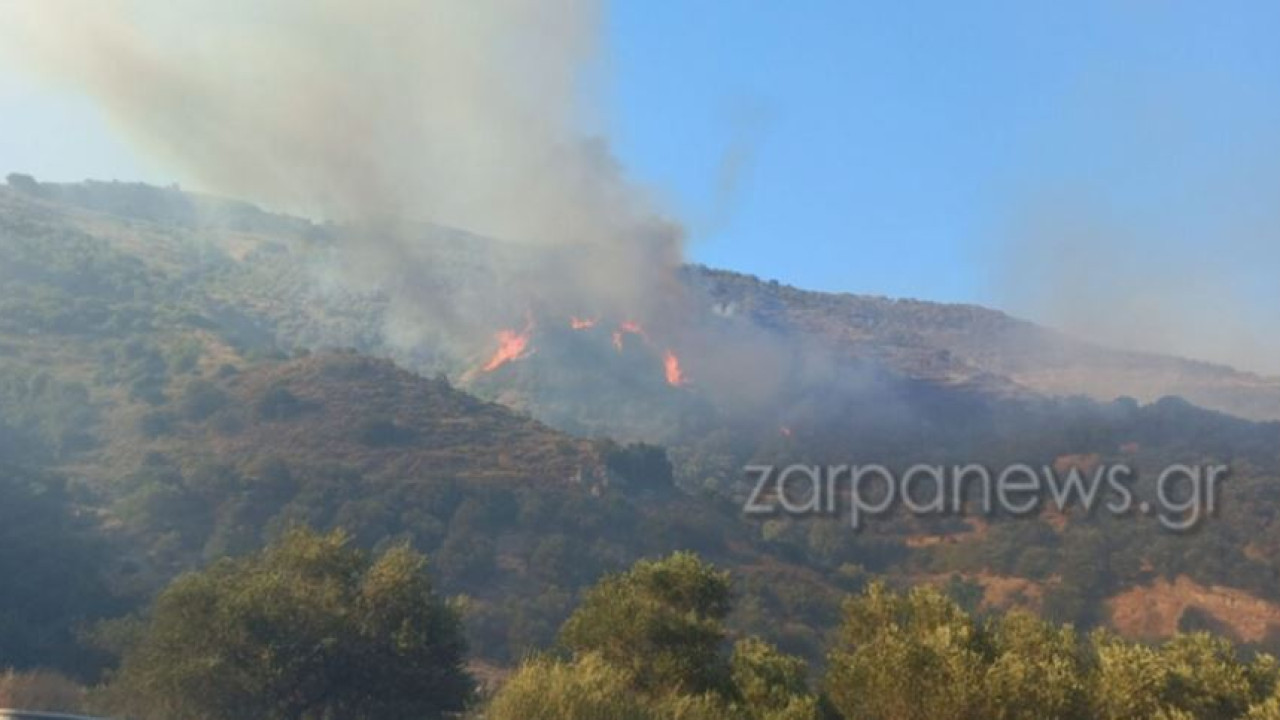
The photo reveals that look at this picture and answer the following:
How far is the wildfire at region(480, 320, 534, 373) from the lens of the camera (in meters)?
141

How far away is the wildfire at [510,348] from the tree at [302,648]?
105547 millimetres

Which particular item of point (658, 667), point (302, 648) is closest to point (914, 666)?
point (658, 667)

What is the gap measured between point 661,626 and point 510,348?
11747 centimetres

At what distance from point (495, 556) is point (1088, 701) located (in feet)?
158

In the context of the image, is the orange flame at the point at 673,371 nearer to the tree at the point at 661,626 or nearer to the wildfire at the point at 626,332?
the wildfire at the point at 626,332

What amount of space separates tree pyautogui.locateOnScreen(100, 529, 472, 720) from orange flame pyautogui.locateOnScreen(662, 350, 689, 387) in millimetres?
101662

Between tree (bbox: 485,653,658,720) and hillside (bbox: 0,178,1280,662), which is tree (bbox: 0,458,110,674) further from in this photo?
tree (bbox: 485,653,658,720)

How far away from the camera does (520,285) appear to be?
158 meters

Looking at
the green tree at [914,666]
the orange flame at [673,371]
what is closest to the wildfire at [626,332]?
the orange flame at [673,371]

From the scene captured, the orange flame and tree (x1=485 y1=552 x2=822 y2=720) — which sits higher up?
the orange flame

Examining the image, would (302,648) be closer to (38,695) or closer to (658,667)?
(38,695)

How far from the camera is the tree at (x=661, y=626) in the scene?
29.2m

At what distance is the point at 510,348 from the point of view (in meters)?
146

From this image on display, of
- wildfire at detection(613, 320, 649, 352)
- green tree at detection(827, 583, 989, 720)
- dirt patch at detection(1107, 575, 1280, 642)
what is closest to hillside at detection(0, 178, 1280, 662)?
dirt patch at detection(1107, 575, 1280, 642)
